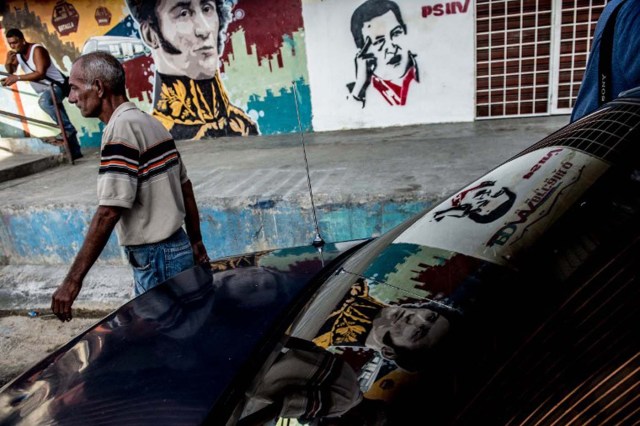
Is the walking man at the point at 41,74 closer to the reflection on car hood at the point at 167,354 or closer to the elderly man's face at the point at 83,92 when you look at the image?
the elderly man's face at the point at 83,92

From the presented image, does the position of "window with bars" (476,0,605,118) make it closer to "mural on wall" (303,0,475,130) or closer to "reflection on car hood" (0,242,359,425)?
"mural on wall" (303,0,475,130)

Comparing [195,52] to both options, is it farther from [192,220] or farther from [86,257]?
[86,257]

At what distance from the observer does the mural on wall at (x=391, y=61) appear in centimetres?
716

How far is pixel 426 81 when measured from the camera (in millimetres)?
7434

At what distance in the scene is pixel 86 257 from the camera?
2.25m

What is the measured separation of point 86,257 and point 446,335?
1851 millimetres

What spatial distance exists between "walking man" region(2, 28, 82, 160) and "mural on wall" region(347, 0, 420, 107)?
443 centimetres

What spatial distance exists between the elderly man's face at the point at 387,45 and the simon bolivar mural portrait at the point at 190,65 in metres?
2.31

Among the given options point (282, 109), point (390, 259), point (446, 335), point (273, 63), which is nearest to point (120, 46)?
point (273, 63)

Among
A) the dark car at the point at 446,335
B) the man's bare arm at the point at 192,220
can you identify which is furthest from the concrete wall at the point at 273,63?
the dark car at the point at 446,335

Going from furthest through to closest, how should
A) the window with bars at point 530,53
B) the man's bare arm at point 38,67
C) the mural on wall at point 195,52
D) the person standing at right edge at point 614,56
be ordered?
the mural on wall at point 195,52 → the man's bare arm at point 38,67 → the window with bars at point 530,53 → the person standing at right edge at point 614,56

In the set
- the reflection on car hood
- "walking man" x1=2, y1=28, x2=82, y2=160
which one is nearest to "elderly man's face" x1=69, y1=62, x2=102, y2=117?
the reflection on car hood

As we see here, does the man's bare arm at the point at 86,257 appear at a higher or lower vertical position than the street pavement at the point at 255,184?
higher

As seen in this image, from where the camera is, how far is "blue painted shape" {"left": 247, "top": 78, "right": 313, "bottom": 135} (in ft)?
25.9
